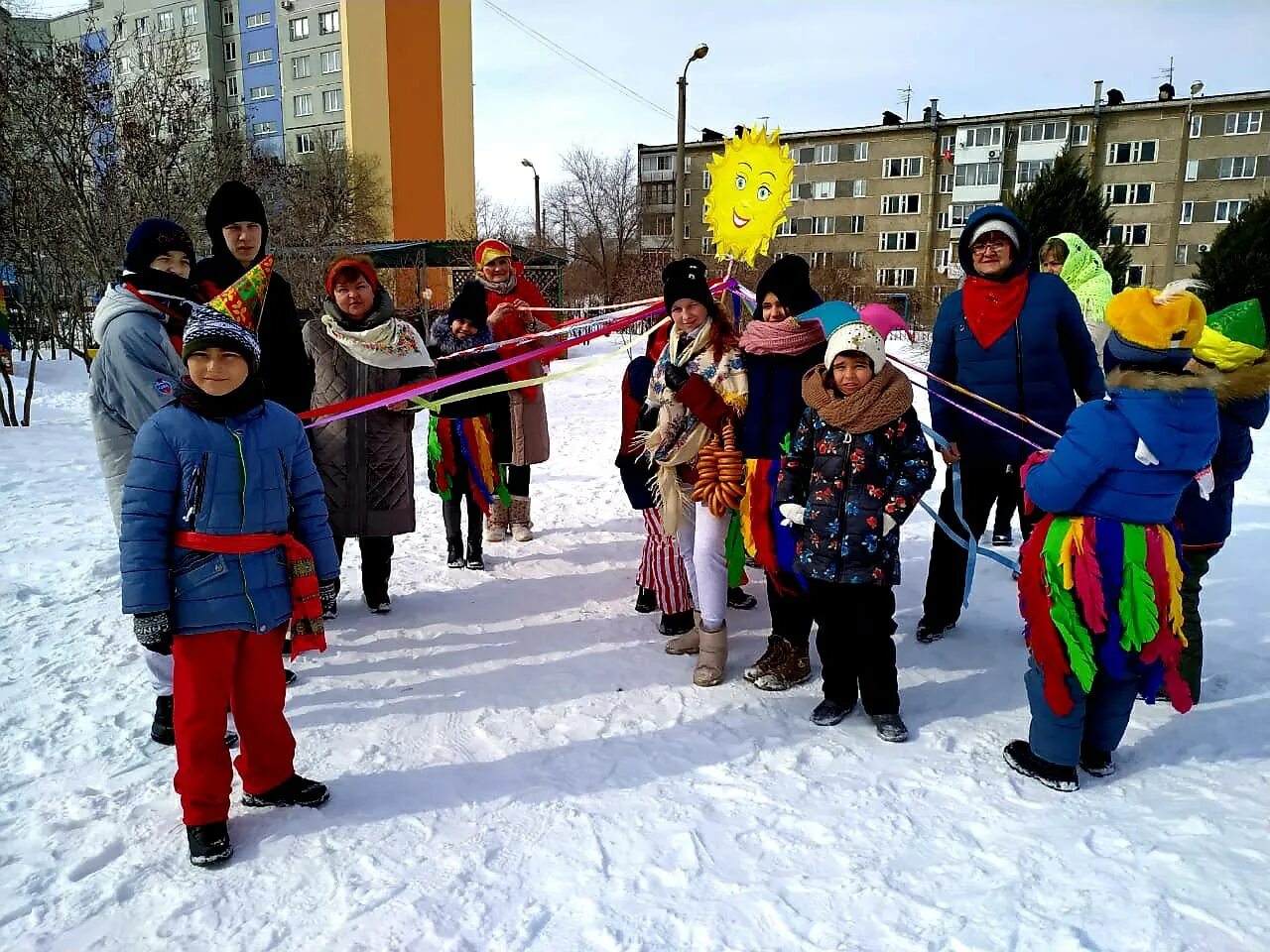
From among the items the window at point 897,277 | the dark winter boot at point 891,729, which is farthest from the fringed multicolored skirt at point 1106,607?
the window at point 897,277

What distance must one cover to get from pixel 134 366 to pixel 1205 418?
3.70 m

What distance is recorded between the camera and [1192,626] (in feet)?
10.9

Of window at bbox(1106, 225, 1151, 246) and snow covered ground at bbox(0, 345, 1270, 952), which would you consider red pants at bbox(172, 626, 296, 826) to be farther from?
window at bbox(1106, 225, 1151, 246)

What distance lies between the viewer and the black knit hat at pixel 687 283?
3594 millimetres

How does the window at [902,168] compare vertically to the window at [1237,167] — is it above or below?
above

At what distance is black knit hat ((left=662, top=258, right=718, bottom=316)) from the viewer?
359 cm

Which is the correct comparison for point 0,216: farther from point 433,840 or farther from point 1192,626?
point 1192,626

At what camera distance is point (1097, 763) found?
2.87 meters

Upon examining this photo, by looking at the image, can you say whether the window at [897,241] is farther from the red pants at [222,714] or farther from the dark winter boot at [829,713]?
the red pants at [222,714]

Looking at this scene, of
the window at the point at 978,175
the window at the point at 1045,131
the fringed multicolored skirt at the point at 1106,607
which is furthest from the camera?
the window at the point at 978,175

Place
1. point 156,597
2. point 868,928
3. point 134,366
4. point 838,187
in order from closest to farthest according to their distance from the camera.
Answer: point 868,928 < point 156,597 < point 134,366 < point 838,187

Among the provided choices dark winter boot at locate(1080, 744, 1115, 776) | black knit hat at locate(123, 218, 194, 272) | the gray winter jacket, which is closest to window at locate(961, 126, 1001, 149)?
dark winter boot at locate(1080, 744, 1115, 776)

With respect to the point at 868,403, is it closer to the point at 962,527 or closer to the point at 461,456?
the point at 962,527

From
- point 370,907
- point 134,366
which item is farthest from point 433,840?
point 134,366
